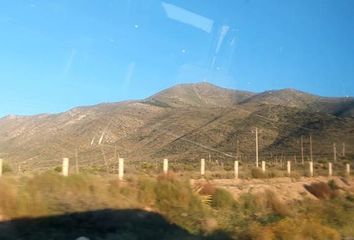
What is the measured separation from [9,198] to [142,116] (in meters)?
104

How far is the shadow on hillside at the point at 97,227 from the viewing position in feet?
53.9

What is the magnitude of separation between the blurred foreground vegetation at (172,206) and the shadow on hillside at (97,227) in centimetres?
29

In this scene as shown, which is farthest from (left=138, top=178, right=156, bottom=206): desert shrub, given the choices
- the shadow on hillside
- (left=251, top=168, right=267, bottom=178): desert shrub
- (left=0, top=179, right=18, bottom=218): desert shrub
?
(left=251, top=168, right=267, bottom=178): desert shrub

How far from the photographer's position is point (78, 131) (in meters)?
108

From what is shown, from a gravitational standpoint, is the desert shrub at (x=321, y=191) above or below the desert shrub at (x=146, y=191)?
above

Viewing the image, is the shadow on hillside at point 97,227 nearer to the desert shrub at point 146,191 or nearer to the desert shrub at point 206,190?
the desert shrub at point 146,191

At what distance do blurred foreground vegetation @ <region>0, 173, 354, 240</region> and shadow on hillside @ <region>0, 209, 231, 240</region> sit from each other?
288mm

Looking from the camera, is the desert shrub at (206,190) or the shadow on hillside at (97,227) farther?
the desert shrub at (206,190)

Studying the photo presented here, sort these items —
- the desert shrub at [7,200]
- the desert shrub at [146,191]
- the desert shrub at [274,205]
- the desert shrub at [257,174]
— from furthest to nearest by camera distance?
1. the desert shrub at [257,174]
2. the desert shrub at [274,205]
3. the desert shrub at [146,191]
4. the desert shrub at [7,200]

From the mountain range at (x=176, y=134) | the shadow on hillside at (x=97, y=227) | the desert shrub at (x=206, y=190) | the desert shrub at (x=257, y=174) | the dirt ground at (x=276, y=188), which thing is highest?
the mountain range at (x=176, y=134)

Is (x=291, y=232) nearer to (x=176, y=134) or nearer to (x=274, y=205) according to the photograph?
(x=274, y=205)

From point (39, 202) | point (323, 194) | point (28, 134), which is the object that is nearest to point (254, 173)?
point (323, 194)

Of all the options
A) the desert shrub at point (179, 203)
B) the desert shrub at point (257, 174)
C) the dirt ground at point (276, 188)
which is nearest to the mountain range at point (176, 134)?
the desert shrub at point (257, 174)

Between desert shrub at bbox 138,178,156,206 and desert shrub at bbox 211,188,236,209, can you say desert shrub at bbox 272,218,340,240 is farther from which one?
desert shrub at bbox 211,188,236,209
